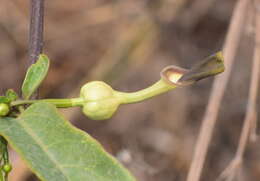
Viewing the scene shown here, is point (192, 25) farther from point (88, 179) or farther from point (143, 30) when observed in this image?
point (88, 179)

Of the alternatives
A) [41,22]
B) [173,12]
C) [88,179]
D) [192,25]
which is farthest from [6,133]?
[192,25]

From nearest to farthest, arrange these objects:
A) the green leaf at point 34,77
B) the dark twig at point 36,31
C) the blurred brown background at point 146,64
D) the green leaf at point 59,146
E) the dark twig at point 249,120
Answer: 1. the green leaf at point 59,146
2. the green leaf at point 34,77
3. the dark twig at point 36,31
4. the dark twig at point 249,120
5. the blurred brown background at point 146,64

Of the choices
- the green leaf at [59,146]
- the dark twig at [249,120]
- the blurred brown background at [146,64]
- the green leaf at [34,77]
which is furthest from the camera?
the blurred brown background at [146,64]

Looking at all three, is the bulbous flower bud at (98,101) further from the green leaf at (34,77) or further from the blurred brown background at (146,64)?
the blurred brown background at (146,64)

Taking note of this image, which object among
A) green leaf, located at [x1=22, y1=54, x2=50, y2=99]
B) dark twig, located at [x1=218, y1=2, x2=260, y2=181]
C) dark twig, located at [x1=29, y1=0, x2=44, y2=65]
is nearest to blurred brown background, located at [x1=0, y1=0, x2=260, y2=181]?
dark twig, located at [x1=218, y1=2, x2=260, y2=181]

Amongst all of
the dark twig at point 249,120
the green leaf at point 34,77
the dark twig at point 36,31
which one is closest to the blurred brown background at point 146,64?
the dark twig at point 249,120

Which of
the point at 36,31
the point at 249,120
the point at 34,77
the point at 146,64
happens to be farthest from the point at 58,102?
the point at 146,64

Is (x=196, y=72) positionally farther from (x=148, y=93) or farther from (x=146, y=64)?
(x=146, y=64)
